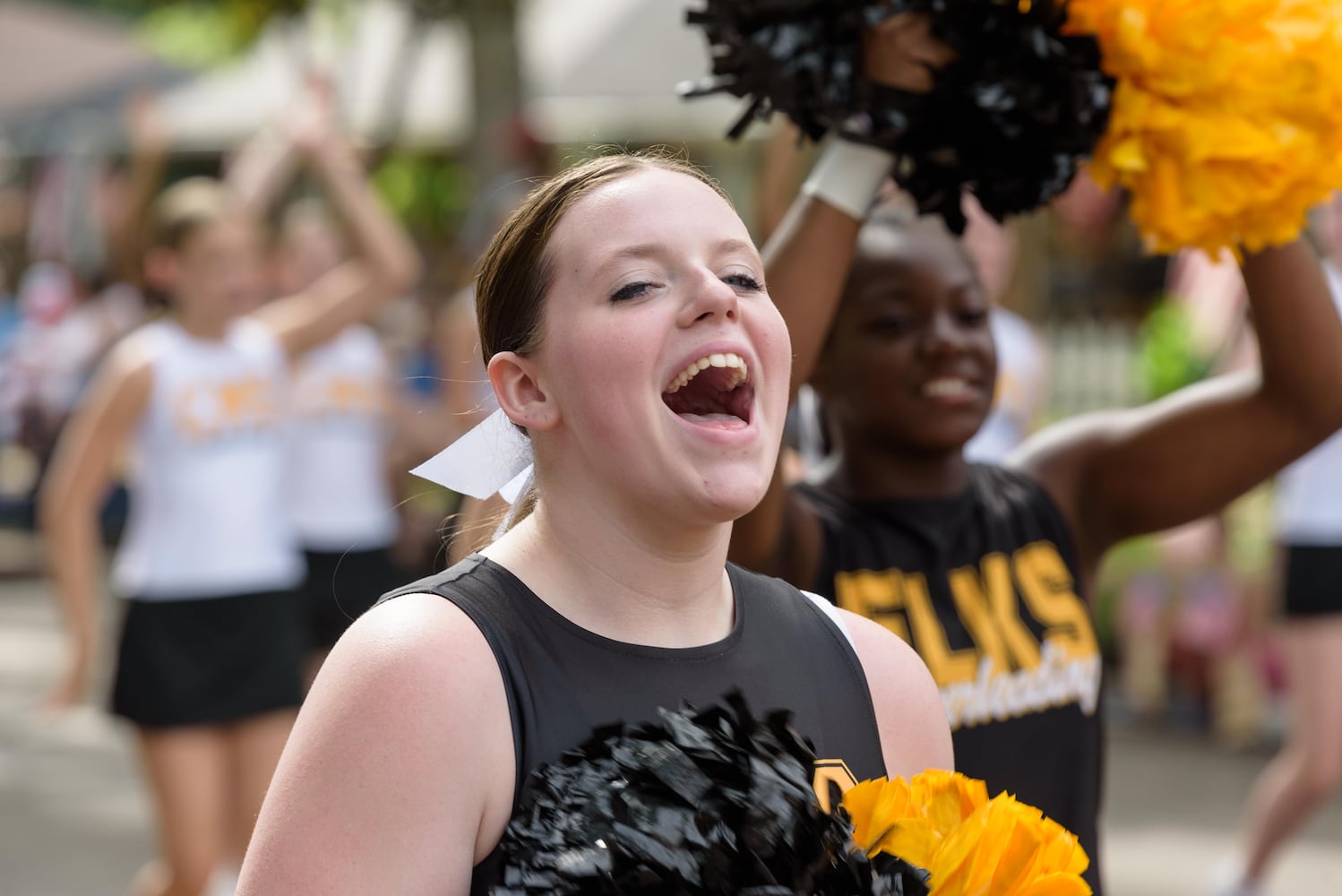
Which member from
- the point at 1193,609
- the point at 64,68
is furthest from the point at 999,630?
the point at 64,68

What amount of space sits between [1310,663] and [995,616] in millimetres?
2742

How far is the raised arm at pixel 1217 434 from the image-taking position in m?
2.70

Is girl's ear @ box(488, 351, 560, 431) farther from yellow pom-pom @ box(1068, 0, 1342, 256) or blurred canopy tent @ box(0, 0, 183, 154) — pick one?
blurred canopy tent @ box(0, 0, 183, 154)

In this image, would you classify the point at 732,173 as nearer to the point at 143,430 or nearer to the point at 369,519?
the point at 369,519

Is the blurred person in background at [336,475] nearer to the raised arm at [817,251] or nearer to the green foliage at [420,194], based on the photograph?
the raised arm at [817,251]

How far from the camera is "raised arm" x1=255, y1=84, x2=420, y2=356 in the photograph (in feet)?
18.6

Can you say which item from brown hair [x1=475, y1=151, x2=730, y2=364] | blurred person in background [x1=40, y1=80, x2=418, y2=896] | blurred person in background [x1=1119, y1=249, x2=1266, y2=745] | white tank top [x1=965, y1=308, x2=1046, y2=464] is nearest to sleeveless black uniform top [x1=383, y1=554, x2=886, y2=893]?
brown hair [x1=475, y1=151, x2=730, y2=364]

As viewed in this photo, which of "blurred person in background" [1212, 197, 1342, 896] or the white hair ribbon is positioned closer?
the white hair ribbon

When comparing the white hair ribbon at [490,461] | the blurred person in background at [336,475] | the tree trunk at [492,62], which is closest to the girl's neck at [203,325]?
the blurred person in background at [336,475]

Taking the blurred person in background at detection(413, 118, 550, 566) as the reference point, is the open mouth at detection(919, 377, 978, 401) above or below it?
above

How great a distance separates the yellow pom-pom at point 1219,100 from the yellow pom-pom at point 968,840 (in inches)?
40.5

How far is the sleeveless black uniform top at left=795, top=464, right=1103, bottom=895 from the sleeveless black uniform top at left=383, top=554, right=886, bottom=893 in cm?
70

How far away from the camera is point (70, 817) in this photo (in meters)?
6.59

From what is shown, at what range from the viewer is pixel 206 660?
4.78m
